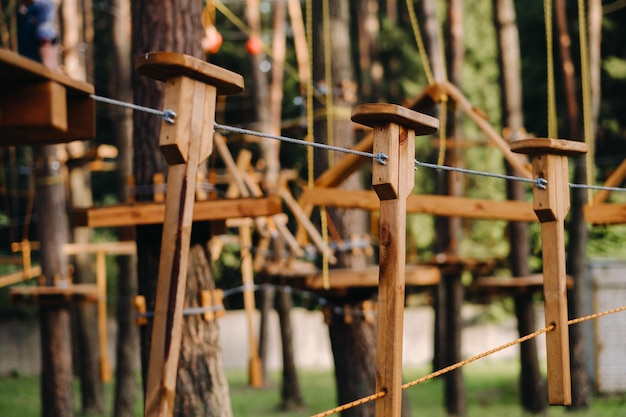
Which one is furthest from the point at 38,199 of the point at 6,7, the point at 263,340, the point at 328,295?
the point at 6,7

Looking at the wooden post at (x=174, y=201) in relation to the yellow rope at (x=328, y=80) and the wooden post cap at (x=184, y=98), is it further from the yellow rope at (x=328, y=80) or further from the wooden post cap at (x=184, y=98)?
the yellow rope at (x=328, y=80)

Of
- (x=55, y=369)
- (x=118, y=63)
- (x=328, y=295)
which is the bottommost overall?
(x=55, y=369)

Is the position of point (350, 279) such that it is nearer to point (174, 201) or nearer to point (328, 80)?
point (328, 80)

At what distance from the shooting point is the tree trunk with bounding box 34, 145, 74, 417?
927cm

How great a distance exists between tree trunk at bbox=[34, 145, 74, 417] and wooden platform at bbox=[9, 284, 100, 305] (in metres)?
0.18

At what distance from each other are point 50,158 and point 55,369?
2.01 m

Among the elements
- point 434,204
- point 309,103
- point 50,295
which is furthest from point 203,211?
point 50,295

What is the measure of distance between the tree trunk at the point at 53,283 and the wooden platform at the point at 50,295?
0.59 feet

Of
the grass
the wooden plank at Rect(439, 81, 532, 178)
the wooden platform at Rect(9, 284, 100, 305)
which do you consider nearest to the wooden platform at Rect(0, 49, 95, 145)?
the wooden plank at Rect(439, 81, 532, 178)

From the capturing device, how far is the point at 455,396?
11438 mm

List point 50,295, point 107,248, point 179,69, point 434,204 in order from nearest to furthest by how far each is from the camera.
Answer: point 179,69, point 434,204, point 50,295, point 107,248

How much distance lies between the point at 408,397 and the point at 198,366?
5.59 m

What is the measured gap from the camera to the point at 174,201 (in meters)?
3.14

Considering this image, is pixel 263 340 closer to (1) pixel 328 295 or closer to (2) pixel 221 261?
(2) pixel 221 261
